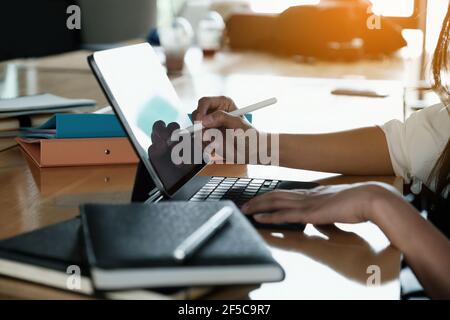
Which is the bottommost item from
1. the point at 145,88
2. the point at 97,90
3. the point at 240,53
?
the point at 240,53

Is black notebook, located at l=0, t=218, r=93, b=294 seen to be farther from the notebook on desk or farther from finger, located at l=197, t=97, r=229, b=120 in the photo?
finger, located at l=197, t=97, r=229, b=120

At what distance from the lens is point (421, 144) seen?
3.78ft

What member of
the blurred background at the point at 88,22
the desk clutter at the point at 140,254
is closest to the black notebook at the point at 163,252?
the desk clutter at the point at 140,254

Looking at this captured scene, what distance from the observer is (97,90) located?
6.22ft

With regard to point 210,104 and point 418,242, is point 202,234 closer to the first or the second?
point 418,242

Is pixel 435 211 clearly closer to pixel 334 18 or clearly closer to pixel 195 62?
pixel 195 62

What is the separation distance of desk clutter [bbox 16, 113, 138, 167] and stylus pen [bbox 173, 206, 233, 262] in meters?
→ 0.47

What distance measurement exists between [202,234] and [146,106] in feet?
1.21

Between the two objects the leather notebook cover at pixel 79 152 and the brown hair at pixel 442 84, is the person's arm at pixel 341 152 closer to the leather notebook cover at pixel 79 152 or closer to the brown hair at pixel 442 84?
the brown hair at pixel 442 84

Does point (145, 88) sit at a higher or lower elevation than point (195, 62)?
higher

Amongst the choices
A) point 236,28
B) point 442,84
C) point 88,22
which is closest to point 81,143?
point 442,84

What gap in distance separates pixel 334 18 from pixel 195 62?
366 centimetres

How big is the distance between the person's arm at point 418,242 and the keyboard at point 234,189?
0.21 meters
